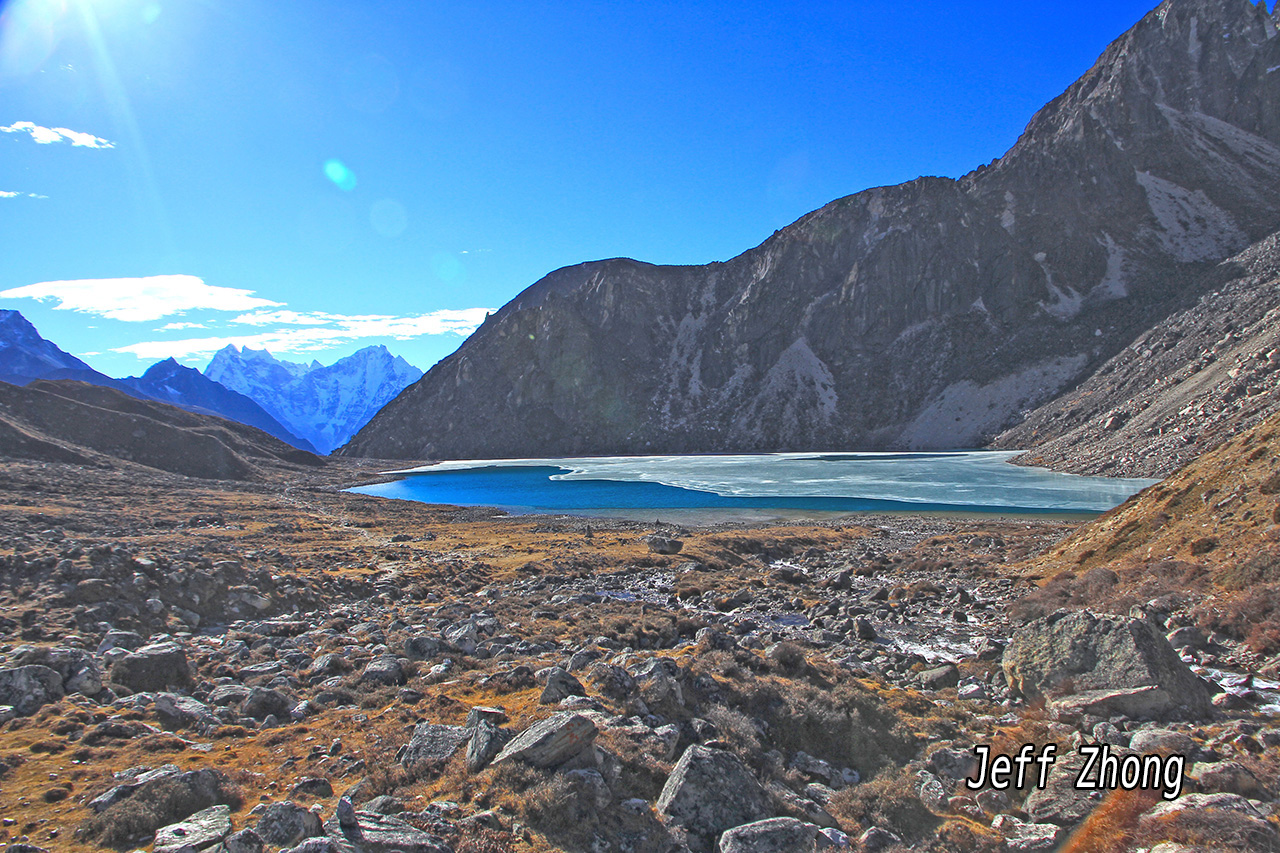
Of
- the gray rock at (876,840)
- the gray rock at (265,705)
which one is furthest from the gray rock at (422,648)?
the gray rock at (876,840)

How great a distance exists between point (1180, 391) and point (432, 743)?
8203cm

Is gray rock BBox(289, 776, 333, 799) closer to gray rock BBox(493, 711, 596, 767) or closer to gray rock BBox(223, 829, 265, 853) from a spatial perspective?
gray rock BBox(223, 829, 265, 853)

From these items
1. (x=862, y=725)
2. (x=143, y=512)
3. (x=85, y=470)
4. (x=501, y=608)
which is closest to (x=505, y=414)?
(x=85, y=470)

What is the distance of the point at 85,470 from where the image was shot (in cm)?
6109

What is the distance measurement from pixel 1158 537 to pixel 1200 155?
151455 mm

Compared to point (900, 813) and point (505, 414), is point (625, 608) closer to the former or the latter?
point (900, 813)

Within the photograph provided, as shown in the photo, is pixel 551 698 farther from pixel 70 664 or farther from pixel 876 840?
pixel 70 664

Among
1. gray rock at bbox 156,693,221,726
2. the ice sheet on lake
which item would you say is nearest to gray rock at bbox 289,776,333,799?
gray rock at bbox 156,693,221,726

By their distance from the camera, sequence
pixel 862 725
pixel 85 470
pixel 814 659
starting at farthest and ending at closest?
pixel 85 470
pixel 814 659
pixel 862 725

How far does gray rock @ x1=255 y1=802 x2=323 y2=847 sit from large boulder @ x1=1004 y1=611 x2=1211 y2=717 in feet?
32.5

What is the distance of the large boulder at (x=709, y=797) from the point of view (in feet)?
22.1

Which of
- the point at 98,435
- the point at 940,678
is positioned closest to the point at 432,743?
the point at 940,678

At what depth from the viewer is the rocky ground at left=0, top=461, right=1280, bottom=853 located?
20.9 feet

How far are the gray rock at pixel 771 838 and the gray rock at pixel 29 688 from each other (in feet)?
33.1
